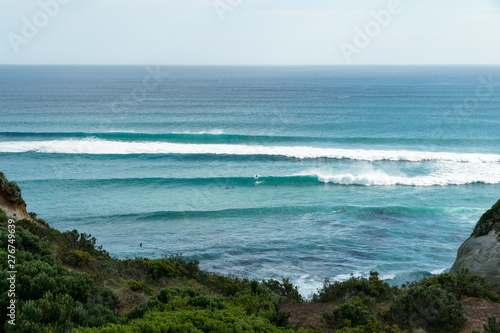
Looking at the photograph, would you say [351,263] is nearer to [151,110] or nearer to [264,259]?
[264,259]

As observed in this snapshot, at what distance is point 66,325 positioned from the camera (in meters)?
5.91

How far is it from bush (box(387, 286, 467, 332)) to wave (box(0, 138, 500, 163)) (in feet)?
88.6

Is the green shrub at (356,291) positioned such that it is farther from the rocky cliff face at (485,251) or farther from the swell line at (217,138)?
the swell line at (217,138)

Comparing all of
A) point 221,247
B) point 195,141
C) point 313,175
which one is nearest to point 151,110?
point 195,141

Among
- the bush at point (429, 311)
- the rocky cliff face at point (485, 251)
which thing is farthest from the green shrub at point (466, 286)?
the bush at point (429, 311)

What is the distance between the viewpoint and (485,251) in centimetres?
1138

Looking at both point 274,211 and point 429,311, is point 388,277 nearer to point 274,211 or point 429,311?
point 429,311

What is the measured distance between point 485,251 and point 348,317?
5.97 metres

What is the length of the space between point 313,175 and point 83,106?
1907 inches

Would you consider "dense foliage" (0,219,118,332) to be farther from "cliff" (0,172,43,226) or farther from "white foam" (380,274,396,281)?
"white foam" (380,274,396,281)

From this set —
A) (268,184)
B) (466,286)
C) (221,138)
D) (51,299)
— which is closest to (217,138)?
(221,138)

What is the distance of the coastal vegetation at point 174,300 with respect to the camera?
6.11 meters

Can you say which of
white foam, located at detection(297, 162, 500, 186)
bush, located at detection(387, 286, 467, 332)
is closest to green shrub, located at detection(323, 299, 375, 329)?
bush, located at detection(387, 286, 467, 332)

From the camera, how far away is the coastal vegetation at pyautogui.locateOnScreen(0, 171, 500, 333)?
240 inches
